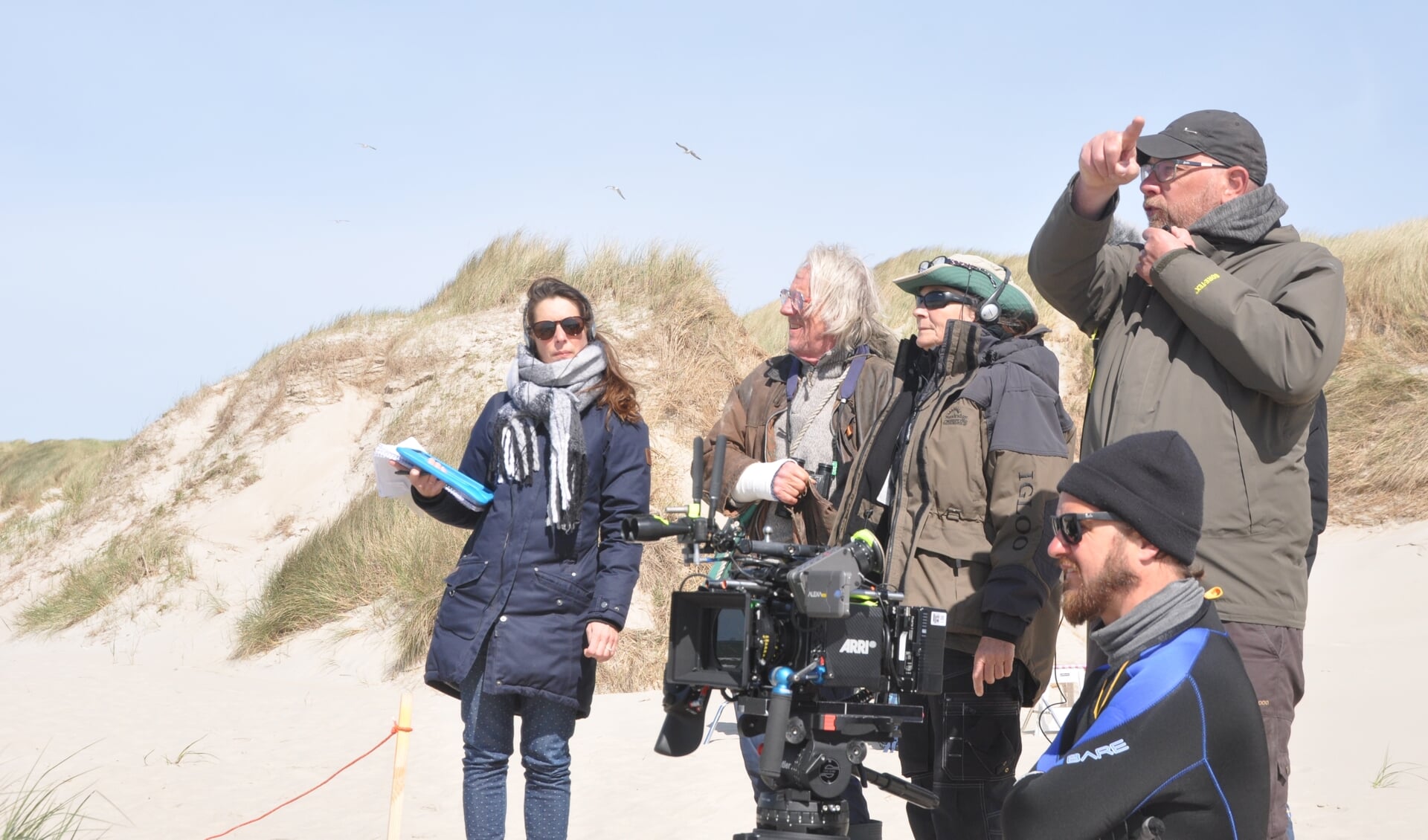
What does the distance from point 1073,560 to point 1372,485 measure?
9204mm

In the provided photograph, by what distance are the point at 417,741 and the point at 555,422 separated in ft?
13.0

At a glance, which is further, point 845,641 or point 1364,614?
point 1364,614

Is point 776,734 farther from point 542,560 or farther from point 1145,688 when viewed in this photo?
point 542,560

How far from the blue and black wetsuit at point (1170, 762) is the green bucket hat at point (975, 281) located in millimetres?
1788

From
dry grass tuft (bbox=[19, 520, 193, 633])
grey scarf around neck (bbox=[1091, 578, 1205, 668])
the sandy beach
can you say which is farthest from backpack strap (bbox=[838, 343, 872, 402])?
dry grass tuft (bbox=[19, 520, 193, 633])

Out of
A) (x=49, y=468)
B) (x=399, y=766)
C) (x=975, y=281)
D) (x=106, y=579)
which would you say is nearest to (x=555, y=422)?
(x=399, y=766)

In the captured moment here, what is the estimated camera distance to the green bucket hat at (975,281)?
3.79m

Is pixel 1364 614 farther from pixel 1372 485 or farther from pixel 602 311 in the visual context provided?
pixel 602 311

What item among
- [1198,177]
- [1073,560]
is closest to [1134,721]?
[1073,560]

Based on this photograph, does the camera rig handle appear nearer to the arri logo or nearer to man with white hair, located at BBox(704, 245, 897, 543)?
the arri logo

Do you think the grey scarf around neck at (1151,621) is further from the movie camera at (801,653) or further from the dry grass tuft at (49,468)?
the dry grass tuft at (49,468)

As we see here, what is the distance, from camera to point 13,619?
1287 centimetres

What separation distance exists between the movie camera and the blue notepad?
3.80 ft

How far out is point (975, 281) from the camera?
3.80m
